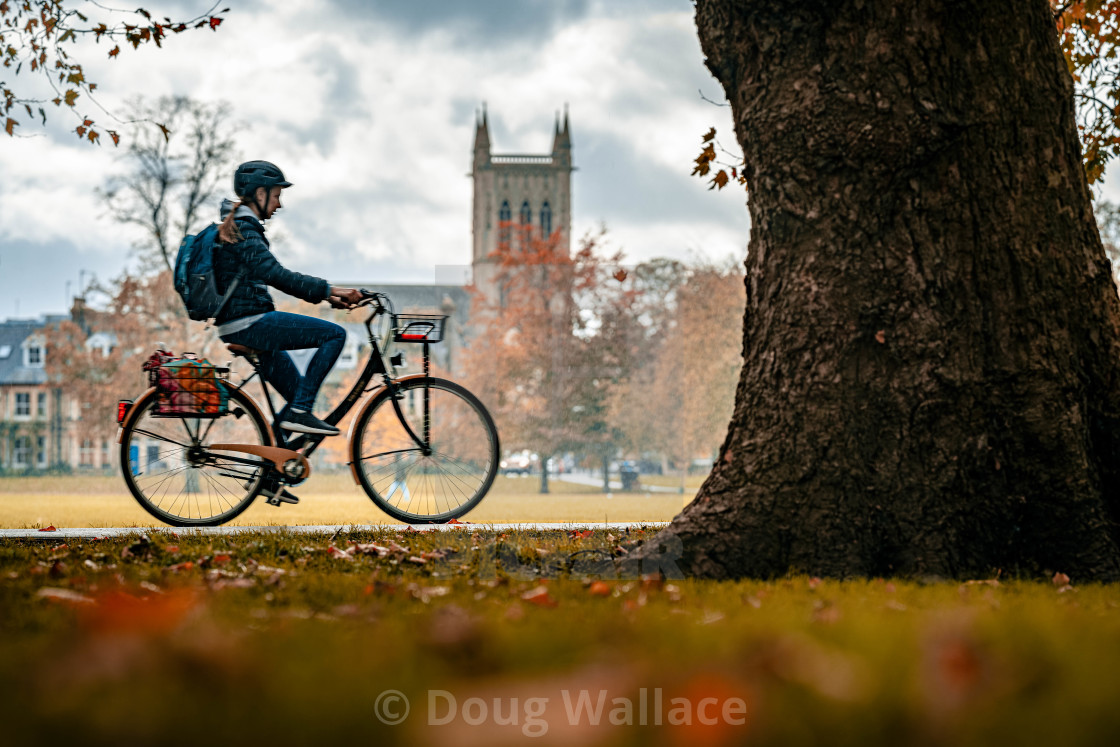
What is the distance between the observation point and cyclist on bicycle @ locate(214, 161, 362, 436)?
4.82 metres

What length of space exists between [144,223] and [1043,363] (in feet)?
82.0

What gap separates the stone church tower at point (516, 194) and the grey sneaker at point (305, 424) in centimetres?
6309

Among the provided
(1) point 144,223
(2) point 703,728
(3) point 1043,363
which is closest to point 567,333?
(1) point 144,223

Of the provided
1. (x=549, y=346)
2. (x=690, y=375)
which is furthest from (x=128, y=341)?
(x=690, y=375)

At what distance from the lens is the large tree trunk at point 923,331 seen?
11.6 ft

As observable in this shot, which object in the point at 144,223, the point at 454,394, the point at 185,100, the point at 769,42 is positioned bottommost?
the point at 454,394

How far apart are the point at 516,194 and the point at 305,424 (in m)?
65.6

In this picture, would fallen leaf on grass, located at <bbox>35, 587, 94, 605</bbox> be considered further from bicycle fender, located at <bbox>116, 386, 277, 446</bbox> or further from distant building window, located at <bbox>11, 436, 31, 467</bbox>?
distant building window, located at <bbox>11, 436, 31, 467</bbox>

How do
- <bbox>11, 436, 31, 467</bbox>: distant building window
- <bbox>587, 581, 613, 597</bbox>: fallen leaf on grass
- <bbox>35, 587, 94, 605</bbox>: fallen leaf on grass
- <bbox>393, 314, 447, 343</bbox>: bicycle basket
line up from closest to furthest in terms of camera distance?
<bbox>35, 587, 94, 605</bbox>: fallen leaf on grass → <bbox>587, 581, 613, 597</bbox>: fallen leaf on grass → <bbox>393, 314, 447, 343</bbox>: bicycle basket → <bbox>11, 436, 31, 467</bbox>: distant building window

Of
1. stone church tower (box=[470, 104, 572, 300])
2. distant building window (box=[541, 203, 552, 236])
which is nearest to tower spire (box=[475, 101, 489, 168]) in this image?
stone church tower (box=[470, 104, 572, 300])

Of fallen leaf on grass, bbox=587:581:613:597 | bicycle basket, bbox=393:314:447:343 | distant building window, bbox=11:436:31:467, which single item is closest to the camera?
fallen leaf on grass, bbox=587:581:613:597

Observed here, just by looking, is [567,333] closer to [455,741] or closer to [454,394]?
[454,394]

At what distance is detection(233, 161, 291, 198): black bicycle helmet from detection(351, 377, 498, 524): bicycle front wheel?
54.3 inches

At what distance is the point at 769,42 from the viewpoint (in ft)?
12.4
